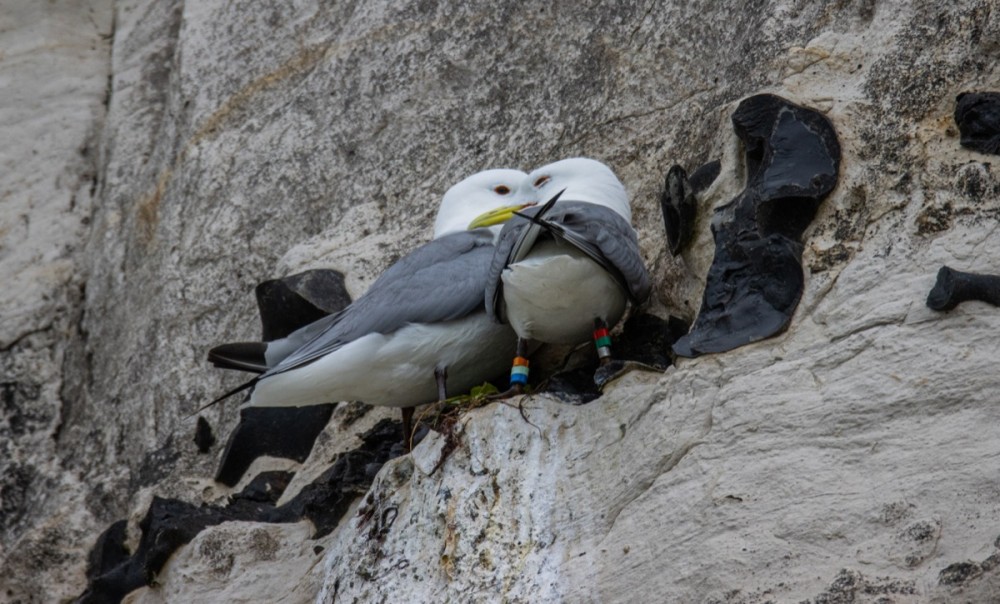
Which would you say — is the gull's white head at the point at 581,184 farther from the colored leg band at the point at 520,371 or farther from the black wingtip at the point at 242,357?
the black wingtip at the point at 242,357

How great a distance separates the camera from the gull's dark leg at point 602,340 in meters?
4.52

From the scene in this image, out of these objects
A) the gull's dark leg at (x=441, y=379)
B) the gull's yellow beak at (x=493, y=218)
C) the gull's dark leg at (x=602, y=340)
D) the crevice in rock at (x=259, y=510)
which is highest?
the gull's yellow beak at (x=493, y=218)

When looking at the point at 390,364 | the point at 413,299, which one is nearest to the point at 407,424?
the point at 390,364

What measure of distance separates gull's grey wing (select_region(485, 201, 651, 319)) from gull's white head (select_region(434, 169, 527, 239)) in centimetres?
64

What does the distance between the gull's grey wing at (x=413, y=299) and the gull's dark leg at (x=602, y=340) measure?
0.42 m

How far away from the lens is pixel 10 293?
707 centimetres

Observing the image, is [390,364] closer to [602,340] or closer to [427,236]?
[602,340]

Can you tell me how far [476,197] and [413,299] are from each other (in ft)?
2.49

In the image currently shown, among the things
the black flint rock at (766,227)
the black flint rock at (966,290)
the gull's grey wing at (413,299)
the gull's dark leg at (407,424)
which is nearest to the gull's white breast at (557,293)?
the gull's grey wing at (413,299)

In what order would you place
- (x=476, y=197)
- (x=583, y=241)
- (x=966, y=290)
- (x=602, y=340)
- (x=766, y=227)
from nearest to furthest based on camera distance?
1. (x=966, y=290)
2. (x=766, y=227)
3. (x=583, y=241)
4. (x=602, y=340)
5. (x=476, y=197)

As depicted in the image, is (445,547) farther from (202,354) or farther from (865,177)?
(202,354)

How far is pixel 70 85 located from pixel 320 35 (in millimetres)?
1790

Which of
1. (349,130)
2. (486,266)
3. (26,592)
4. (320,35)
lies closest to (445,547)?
(486,266)

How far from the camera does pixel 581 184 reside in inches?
197
